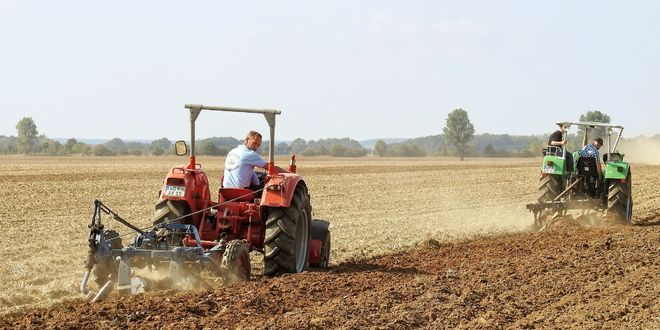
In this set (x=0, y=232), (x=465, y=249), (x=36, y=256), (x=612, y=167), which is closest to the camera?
(x=36, y=256)

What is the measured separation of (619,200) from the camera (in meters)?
15.8

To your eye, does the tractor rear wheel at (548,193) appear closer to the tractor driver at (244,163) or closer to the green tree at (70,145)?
the tractor driver at (244,163)

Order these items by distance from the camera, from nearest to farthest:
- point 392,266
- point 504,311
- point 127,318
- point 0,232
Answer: point 127,318 → point 504,311 → point 392,266 → point 0,232

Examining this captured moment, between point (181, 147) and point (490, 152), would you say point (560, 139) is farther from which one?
point (490, 152)

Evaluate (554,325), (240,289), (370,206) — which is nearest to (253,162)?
(240,289)

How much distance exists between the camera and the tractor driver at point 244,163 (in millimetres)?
9414

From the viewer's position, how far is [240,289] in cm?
791

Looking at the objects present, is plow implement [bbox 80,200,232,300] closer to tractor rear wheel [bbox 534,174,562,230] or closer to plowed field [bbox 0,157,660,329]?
plowed field [bbox 0,157,660,329]

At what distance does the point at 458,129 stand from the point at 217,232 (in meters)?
97.8

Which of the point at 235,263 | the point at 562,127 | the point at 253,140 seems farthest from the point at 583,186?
the point at 235,263

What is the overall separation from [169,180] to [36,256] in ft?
10.4

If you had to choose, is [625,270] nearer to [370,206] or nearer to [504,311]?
[504,311]

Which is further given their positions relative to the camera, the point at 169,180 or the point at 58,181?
the point at 58,181

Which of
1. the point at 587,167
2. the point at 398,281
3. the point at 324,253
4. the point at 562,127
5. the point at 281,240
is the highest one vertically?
the point at 562,127
